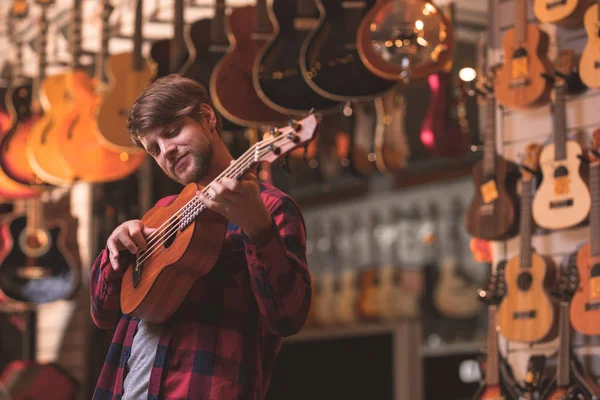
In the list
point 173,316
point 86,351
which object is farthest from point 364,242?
point 173,316

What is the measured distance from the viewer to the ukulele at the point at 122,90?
444cm

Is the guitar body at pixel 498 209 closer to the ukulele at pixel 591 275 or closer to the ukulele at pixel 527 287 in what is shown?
the ukulele at pixel 527 287

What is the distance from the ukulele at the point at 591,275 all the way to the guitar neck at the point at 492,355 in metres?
0.36

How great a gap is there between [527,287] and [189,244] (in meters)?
2.03

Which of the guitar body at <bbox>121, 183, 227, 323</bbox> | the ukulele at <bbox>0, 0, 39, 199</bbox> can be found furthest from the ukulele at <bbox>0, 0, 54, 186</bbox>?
the guitar body at <bbox>121, 183, 227, 323</bbox>

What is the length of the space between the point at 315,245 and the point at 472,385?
268cm

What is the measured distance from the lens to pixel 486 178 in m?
3.81

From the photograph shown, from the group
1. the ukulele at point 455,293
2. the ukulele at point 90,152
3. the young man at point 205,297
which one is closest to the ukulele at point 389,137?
the ukulele at point 90,152

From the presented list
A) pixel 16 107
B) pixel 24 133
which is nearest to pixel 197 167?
pixel 24 133

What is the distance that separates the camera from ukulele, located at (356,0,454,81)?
3.54 metres

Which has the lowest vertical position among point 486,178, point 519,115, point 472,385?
point 472,385

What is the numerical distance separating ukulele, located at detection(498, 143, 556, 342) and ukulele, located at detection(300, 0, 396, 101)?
0.62 m

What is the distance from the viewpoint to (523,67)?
3639mm

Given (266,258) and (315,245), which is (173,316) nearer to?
(266,258)
